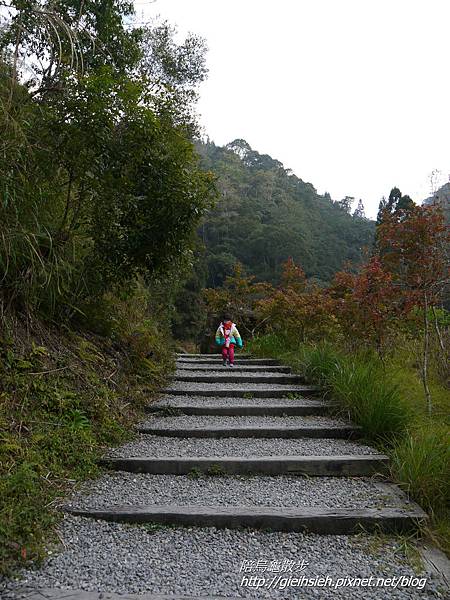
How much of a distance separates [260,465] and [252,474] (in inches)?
3.1

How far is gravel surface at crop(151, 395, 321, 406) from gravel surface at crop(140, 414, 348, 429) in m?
0.30

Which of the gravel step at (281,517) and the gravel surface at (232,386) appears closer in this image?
the gravel step at (281,517)

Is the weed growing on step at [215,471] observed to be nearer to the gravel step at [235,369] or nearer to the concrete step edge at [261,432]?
the concrete step edge at [261,432]

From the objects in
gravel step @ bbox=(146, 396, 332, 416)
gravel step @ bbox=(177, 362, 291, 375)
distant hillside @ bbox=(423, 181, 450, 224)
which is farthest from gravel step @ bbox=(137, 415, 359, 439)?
distant hillside @ bbox=(423, 181, 450, 224)

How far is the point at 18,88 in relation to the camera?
3.14 m

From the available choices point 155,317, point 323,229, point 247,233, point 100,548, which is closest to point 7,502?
point 100,548

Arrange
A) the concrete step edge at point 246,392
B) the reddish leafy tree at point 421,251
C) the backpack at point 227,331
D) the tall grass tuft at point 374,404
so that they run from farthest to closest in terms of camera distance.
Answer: the backpack at point 227,331
the concrete step edge at point 246,392
the reddish leafy tree at point 421,251
the tall grass tuft at point 374,404

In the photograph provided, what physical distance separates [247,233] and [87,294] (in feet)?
89.6

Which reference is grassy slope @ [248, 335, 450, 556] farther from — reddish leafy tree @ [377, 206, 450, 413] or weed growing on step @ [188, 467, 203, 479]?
weed growing on step @ [188, 467, 203, 479]

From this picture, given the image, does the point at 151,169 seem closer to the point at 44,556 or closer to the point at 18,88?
the point at 18,88

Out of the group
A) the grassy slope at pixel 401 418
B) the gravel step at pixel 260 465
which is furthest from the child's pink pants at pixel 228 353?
the gravel step at pixel 260 465

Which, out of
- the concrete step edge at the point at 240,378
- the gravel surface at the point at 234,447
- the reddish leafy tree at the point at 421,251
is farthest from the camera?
the concrete step edge at the point at 240,378

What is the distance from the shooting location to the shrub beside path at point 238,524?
5.63ft

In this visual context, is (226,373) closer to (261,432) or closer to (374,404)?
(261,432)
